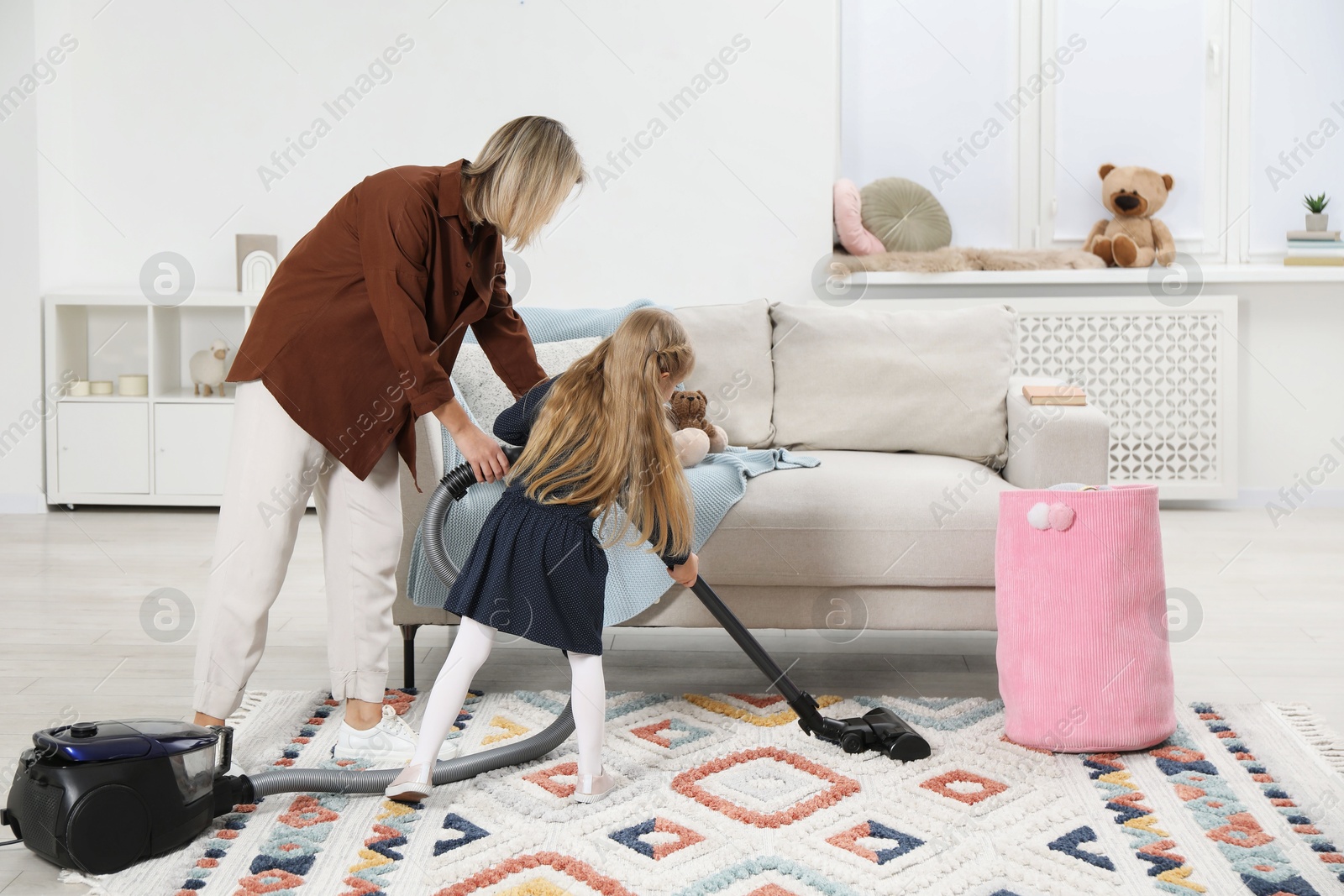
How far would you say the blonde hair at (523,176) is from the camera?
1674mm

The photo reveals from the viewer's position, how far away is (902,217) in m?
4.15

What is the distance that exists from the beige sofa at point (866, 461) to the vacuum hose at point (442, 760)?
394mm

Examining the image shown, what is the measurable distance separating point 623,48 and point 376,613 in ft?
9.28

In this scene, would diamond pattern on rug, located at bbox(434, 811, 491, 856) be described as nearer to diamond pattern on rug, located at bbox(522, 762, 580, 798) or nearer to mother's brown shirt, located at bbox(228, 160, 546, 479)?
diamond pattern on rug, located at bbox(522, 762, 580, 798)

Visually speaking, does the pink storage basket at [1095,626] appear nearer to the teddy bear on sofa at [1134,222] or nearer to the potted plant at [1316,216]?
the teddy bear on sofa at [1134,222]

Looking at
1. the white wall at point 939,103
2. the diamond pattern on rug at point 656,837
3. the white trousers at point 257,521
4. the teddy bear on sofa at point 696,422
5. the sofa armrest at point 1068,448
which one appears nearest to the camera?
the diamond pattern on rug at point 656,837

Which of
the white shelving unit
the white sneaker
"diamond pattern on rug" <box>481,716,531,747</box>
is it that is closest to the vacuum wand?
"diamond pattern on rug" <box>481,716,531,747</box>

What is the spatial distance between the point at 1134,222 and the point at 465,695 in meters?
3.36

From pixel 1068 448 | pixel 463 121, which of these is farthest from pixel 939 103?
pixel 1068 448

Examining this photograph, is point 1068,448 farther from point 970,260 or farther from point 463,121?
point 463,121

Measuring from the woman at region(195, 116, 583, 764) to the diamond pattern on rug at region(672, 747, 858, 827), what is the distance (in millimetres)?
509

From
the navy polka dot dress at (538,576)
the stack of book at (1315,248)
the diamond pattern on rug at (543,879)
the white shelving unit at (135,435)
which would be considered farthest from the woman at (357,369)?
the stack of book at (1315,248)

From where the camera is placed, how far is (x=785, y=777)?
181 centimetres

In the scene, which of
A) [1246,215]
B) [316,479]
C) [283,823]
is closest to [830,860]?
[283,823]
